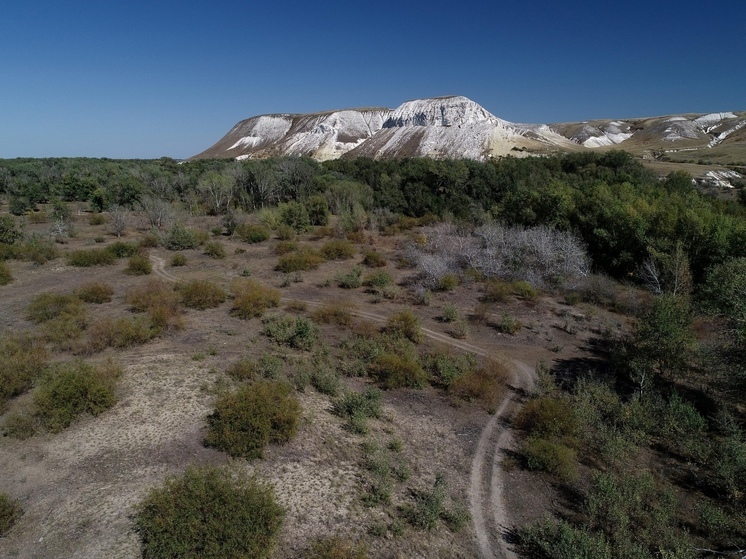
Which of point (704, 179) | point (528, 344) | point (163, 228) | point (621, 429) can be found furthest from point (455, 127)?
point (621, 429)

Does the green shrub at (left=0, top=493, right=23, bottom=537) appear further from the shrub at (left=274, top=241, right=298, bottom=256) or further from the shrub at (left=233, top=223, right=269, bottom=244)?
the shrub at (left=233, top=223, right=269, bottom=244)

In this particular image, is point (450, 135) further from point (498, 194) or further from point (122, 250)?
point (122, 250)

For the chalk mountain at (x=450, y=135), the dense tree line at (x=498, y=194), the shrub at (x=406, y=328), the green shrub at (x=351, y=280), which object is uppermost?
the chalk mountain at (x=450, y=135)

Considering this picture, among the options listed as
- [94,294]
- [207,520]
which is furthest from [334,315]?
[207,520]

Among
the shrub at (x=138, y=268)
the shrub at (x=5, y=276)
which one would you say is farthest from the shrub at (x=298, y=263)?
the shrub at (x=5, y=276)

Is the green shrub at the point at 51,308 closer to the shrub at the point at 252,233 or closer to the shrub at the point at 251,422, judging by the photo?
the shrub at the point at 251,422

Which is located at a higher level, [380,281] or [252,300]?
[252,300]
